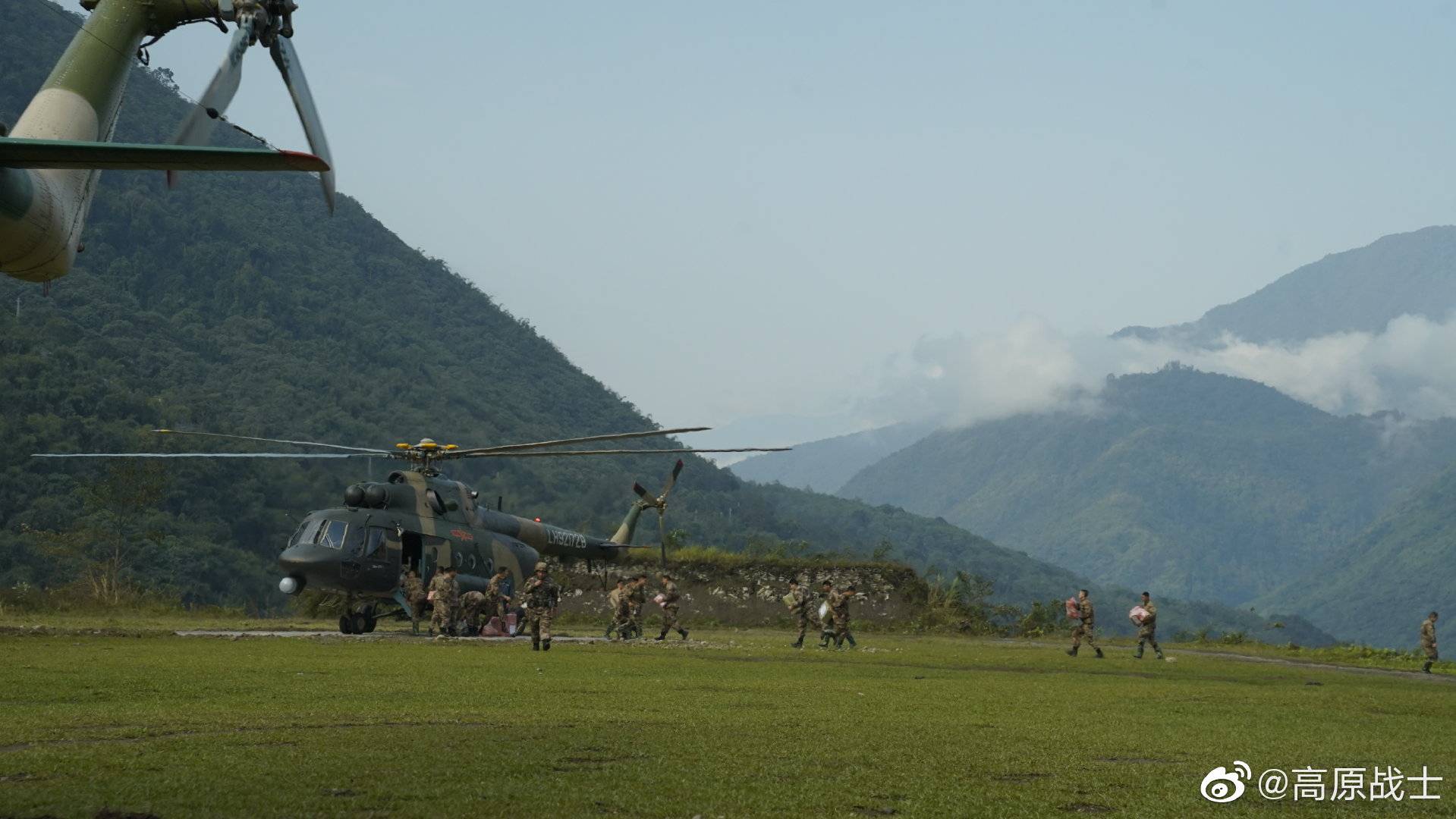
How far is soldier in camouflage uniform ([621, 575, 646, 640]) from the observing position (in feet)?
93.1

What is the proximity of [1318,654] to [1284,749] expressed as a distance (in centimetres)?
2211

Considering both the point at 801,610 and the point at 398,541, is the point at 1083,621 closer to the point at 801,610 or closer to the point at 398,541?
the point at 801,610

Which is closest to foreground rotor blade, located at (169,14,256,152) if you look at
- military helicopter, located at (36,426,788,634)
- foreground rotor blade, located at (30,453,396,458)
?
foreground rotor blade, located at (30,453,396,458)

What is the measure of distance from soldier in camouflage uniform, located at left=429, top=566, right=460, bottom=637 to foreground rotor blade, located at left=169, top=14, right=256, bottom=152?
13.3 meters

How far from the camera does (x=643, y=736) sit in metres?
10.5

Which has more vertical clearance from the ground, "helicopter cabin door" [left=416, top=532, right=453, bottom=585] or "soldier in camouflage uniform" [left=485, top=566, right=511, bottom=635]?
"helicopter cabin door" [left=416, top=532, right=453, bottom=585]

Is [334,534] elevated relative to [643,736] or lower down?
elevated

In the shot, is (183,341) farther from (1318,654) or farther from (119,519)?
(1318,654)

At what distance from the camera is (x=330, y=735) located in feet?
32.8

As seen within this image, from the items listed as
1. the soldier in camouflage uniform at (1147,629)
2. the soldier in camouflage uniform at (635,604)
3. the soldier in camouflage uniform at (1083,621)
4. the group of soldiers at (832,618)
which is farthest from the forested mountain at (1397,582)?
the soldier in camouflage uniform at (635,604)

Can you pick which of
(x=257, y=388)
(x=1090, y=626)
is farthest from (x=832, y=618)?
(x=257, y=388)

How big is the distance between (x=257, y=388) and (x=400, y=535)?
74.0 metres

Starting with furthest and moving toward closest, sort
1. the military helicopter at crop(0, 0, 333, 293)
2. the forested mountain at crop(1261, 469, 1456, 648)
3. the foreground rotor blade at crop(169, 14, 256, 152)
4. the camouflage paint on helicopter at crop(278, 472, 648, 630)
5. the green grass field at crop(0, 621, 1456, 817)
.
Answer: the forested mountain at crop(1261, 469, 1456, 648)
the camouflage paint on helicopter at crop(278, 472, 648, 630)
the foreground rotor blade at crop(169, 14, 256, 152)
the green grass field at crop(0, 621, 1456, 817)
the military helicopter at crop(0, 0, 333, 293)

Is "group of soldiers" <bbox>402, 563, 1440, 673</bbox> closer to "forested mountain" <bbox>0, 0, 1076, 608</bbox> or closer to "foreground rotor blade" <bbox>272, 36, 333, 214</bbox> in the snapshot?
"foreground rotor blade" <bbox>272, 36, 333, 214</bbox>
